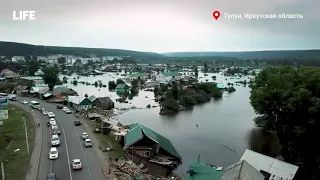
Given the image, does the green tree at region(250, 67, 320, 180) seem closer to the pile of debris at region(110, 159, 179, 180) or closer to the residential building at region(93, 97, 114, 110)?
the pile of debris at region(110, 159, 179, 180)

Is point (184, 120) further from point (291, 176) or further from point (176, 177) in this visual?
point (291, 176)

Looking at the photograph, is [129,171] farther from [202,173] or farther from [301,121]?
[301,121]

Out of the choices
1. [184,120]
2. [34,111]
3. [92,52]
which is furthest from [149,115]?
[92,52]

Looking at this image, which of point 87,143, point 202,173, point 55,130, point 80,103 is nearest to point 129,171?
point 202,173

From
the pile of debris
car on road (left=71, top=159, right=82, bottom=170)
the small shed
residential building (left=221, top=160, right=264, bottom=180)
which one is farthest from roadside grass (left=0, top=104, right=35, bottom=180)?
the small shed

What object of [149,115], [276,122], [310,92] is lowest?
[149,115]

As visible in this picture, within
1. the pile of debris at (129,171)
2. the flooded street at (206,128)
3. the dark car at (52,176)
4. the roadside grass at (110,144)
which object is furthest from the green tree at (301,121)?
the dark car at (52,176)
